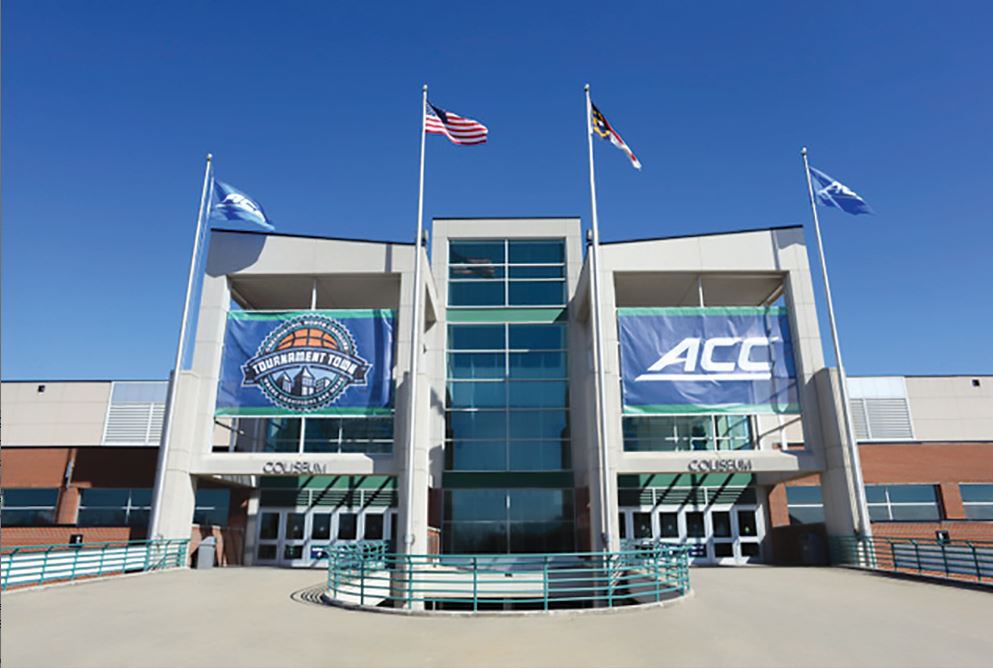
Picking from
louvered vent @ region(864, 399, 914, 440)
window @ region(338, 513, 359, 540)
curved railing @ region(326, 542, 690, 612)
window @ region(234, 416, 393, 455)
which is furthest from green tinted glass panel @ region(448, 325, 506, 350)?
louvered vent @ region(864, 399, 914, 440)

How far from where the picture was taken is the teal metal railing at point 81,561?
47.8ft

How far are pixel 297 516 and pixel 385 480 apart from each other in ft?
13.2

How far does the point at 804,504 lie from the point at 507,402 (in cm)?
1434

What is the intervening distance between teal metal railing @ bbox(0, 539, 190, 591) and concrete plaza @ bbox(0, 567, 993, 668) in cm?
99

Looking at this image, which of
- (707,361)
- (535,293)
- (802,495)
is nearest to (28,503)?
(535,293)

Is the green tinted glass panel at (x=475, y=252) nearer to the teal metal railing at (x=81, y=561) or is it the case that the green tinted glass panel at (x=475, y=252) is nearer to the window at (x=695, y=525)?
the window at (x=695, y=525)

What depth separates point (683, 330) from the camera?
2522 cm

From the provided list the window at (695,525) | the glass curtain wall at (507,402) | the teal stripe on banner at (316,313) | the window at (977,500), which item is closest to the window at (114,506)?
the teal stripe on banner at (316,313)

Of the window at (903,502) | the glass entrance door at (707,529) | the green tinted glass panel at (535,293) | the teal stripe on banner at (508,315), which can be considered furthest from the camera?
the green tinted glass panel at (535,293)

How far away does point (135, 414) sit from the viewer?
36.8m

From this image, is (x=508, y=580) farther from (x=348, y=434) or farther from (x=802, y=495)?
(x=802, y=495)

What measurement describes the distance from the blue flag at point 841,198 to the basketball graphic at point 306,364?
1908cm

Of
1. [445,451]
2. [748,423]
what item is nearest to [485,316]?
[445,451]

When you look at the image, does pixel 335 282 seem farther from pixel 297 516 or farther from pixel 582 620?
pixel 582 620
